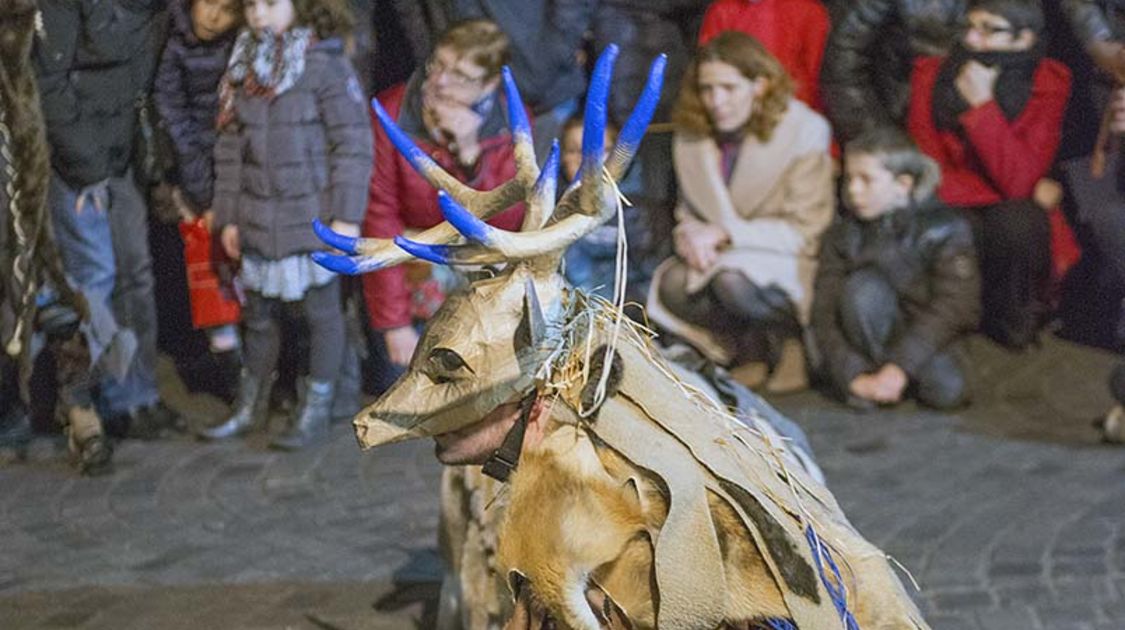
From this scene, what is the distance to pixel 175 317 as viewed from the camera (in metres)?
7.41

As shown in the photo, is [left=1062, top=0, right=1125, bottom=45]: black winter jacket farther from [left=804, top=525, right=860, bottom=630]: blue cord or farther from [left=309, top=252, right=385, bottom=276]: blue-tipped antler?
[left=309, top=252, right=385, bottom=276]: blue-tipped antler

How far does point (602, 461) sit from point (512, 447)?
21cm

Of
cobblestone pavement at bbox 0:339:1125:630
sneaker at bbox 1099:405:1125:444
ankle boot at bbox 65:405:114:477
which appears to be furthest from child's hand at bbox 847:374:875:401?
ankle boot at bbox 65:405:114:477

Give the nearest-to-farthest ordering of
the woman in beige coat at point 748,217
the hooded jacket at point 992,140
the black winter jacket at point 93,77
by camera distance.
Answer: the black winter jacket at point 93,77
the hooded jacket at point 992,140
the woman in beige coat at point 748,217

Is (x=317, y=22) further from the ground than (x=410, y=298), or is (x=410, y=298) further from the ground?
(x=317, y=22)

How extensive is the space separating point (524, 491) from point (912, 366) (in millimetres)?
4279

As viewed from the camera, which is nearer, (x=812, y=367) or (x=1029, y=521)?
(x=1029, y=521)

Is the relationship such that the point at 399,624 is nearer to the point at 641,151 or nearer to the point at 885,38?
the point at 641,151

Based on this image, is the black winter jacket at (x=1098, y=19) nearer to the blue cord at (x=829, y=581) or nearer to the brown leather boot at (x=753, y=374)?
the brown leather boot at (x=753, y=374)

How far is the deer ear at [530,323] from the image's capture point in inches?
124

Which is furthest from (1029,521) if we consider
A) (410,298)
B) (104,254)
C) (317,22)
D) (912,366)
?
(104,254)

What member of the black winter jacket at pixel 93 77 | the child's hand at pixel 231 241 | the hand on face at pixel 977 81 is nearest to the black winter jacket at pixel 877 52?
the hand on face at pixel 977 81

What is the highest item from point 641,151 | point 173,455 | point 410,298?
point 641,151

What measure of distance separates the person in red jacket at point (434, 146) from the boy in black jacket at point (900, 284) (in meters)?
1.67
